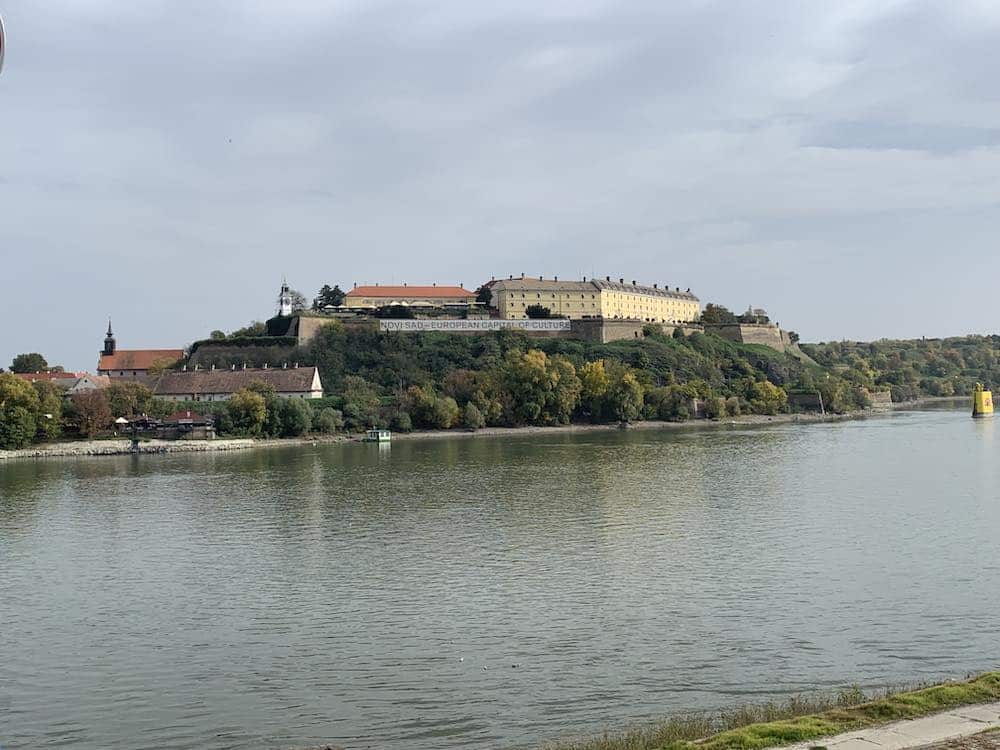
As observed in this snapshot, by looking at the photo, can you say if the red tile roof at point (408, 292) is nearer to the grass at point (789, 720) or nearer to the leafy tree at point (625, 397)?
the leafy tree at point (625, 397)

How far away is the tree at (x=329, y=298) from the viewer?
78438 mm

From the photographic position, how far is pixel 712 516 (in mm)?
22875

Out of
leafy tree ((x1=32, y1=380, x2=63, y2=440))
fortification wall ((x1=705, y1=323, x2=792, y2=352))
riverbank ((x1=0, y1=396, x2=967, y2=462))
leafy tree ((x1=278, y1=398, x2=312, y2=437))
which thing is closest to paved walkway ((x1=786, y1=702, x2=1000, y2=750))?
riverbank ((x1=0, y1=396, x2=967, y2=462))

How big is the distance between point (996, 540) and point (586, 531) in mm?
8171

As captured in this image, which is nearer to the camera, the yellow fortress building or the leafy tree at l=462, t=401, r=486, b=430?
the leafy tree at l=462, t=401, r=486, b=430

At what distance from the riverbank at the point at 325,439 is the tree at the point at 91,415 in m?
1.22

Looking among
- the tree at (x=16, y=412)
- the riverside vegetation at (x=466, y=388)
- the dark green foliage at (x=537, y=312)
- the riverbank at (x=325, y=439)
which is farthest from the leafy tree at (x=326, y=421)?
the dark green foliage at (x=537, y=312)

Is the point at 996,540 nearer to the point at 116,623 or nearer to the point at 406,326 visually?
the point at 116,623

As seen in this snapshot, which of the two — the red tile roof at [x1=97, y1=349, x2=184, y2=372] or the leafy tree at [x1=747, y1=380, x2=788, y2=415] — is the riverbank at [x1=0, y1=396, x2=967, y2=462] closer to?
the leafy tree at [x1=747, y1=380, x2=788, y2=415]

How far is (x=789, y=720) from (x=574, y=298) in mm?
73118

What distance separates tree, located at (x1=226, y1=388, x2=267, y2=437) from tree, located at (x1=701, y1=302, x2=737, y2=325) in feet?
Result: 161

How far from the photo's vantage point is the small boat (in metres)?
53.3

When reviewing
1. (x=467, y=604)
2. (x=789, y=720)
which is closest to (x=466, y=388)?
(x=467, y=604)

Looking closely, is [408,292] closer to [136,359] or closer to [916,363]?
[136,359]
